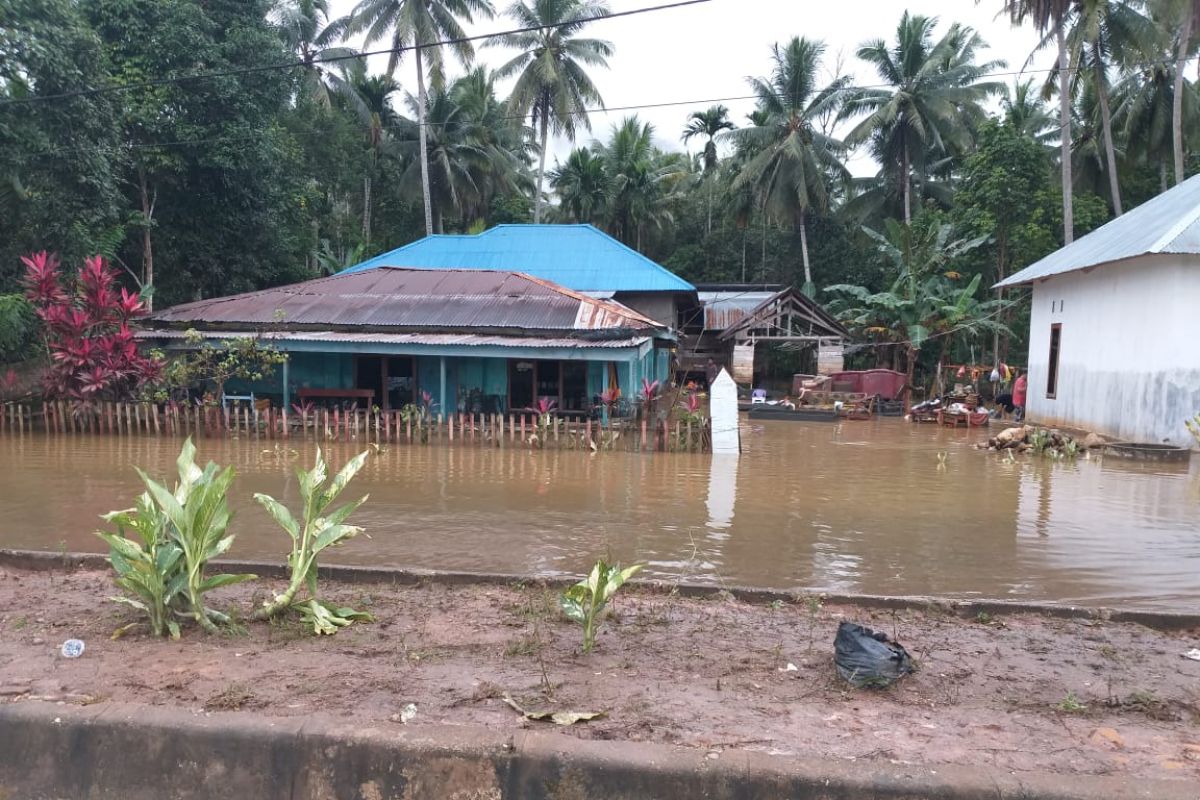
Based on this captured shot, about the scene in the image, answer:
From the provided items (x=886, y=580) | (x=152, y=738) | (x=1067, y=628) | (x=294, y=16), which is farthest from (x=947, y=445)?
(x=294, y=16)

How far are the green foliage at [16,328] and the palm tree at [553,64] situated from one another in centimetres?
1963

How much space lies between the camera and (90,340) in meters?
15.5

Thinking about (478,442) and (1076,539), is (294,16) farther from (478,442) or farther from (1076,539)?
(1076,539)

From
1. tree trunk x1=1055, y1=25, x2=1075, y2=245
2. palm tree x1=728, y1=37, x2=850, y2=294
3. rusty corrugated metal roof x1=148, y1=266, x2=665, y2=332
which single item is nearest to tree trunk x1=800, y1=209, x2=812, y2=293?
palm tree x1=728, y1=37, x2=850, y2=294

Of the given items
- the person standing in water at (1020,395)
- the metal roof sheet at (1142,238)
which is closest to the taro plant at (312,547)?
the metal roof sheet at (1142,238)

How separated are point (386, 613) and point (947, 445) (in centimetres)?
1441

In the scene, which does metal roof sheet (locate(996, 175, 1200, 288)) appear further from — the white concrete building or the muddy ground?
the muddy ground

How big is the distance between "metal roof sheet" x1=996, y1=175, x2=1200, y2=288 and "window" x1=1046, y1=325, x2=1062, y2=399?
1.42m

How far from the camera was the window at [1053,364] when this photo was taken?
65.3 ft

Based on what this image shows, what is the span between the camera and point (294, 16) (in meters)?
33.9

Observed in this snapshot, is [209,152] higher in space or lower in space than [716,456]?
higher

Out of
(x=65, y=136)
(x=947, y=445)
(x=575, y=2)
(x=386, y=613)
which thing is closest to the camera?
(x=386, y=613)

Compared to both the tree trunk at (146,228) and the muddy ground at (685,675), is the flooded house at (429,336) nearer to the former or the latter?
the tree trunk at (146,228)

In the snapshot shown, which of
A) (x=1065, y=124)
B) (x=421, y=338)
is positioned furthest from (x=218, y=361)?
(x=1065, y=124)
